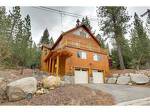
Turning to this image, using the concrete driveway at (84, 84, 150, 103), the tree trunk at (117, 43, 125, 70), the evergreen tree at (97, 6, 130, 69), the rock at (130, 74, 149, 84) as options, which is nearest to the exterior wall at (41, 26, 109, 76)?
the tree trunk at (117, 43, 125, 70)

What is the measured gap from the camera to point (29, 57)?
23.3 feet

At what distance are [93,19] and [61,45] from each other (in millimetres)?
1798

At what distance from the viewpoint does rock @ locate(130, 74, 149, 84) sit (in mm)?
6648

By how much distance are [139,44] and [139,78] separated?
3.23ft

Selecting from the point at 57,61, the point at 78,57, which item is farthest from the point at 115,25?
the point at 57,61

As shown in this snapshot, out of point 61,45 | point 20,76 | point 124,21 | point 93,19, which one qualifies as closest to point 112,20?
point 124,21

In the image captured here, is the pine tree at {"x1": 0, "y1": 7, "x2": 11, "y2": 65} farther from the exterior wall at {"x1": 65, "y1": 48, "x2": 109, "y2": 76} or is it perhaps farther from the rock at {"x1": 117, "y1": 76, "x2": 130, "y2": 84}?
the rock at {"x1": 117, "y1": 76, "x2": 130, "y2": 84}

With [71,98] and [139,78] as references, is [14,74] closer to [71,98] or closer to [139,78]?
[71,98]

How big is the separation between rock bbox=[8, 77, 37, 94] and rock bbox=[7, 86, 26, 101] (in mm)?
59

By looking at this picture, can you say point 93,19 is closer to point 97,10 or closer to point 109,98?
point 97,10

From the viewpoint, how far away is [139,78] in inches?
271

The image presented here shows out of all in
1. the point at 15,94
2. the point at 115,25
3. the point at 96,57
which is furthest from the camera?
the point at 96,57

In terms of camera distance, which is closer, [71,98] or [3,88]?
[71,98]

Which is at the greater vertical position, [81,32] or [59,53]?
[81,32]
